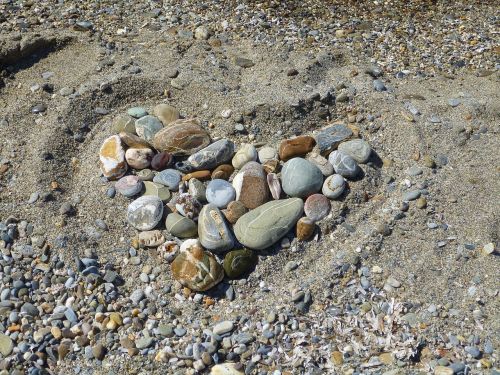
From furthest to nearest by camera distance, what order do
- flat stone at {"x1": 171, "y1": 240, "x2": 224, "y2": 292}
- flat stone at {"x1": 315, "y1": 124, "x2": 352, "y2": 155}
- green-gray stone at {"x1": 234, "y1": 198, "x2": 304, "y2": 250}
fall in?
flat stone at {"x1": 315, "y1": 124, "x2": 352, "y2": 155} < green-gray stone at {"x1": 234, "y1": 198, "x2": 304, "y2": 250} < flat stone at {"x1": 171, "y1": 240, "x2": 224, "y2": 292}

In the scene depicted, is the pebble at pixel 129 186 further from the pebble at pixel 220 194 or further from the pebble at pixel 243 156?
the pebble at pixel 243 156

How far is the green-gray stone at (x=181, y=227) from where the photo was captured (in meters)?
2.93

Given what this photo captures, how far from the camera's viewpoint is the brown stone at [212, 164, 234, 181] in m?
3.13

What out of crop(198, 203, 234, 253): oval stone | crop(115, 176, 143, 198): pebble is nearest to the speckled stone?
crop(198, 203, 234, 253): oval stone

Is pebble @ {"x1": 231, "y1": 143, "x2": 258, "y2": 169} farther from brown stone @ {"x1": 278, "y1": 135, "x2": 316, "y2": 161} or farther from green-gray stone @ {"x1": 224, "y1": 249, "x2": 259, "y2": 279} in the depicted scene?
green-gray stone @ {"x1": 224, "y1": 249, "x2": 259, "y2": 279}

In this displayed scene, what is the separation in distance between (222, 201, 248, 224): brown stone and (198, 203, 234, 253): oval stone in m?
0.05

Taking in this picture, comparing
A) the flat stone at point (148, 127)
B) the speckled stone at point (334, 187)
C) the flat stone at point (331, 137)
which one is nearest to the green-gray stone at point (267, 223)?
the speckled stone at point (334, 187)

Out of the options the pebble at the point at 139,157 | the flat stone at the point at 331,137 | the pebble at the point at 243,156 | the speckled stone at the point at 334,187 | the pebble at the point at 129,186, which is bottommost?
the speckled stone at the point at 334,187

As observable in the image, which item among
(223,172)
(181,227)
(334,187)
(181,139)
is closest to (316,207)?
(334,187)

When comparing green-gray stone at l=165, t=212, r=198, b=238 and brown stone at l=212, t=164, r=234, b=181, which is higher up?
brown stone at l=212, t=164, r=234, b=181

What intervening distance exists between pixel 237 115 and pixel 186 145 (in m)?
0.38

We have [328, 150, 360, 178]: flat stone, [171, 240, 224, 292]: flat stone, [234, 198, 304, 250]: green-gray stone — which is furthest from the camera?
[328, 150, 360, 178]: flat stone

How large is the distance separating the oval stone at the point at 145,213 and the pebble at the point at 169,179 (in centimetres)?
12

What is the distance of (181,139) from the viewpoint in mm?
3172
